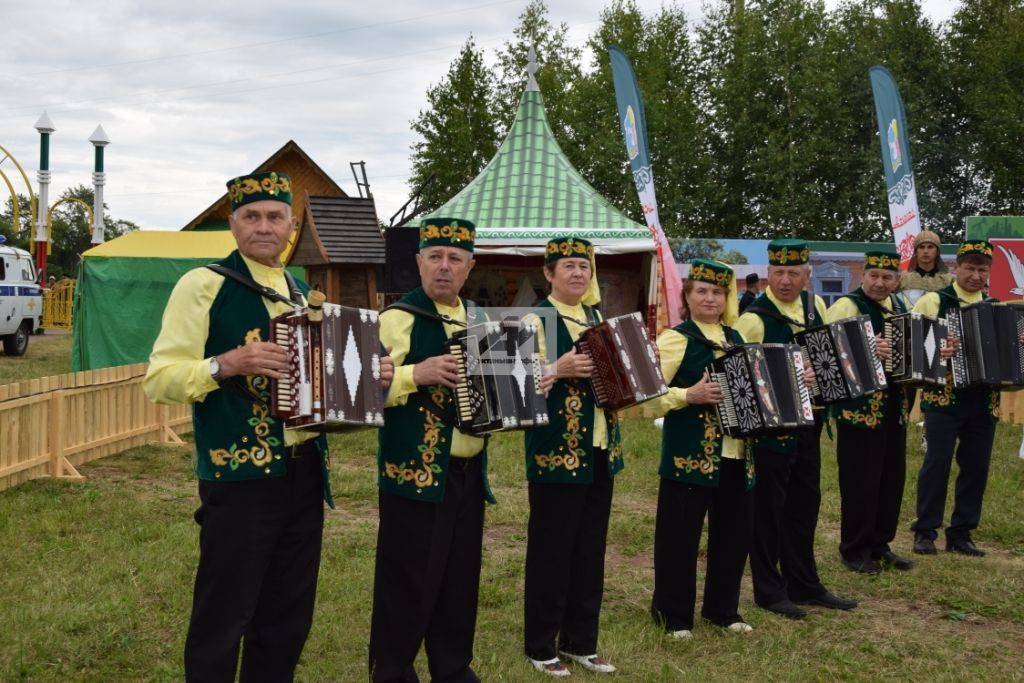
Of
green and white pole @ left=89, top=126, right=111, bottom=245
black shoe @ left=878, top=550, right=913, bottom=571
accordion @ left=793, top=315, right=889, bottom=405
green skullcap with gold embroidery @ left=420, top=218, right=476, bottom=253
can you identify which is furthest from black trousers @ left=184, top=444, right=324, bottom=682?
green and white pole @ left=89, top=126, right=111, bottom=245

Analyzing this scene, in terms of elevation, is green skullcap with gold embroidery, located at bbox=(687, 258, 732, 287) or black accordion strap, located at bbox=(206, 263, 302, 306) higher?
green skullcap with gold embroidery, located at bbox=(687, 258, 732, 287)

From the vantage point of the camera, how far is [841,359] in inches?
229

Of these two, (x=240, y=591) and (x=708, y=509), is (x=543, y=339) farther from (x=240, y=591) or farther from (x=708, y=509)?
(x=240, y=591)

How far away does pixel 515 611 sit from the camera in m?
5.62

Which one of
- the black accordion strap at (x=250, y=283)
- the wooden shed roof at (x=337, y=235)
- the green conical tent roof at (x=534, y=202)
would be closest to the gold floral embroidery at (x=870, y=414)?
the black accordion strap at (x=250, y=283)

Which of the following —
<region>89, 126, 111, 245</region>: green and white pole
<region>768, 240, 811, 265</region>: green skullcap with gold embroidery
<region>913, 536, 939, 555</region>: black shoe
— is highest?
<region>89, 126, 111, 245</region>: green and white pole

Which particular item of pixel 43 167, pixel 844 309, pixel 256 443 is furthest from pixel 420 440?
pixel 43 167

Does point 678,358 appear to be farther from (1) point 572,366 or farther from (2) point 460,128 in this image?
(2) point 460,128

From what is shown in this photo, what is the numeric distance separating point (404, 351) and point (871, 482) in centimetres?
375

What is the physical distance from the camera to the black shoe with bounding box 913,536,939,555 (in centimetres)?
714

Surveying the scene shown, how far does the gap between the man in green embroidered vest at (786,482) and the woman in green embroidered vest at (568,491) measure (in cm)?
122

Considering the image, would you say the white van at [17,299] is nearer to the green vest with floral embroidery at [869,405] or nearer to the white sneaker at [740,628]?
the green vest with floral embroidery at [869,405]

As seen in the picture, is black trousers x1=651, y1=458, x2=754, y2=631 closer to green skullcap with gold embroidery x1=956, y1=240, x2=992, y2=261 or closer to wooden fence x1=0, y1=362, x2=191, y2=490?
green skullcap with gold embroidery x1=956, y1=240, x2=992, y2=261

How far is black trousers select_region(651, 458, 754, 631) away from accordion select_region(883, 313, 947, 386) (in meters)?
1.72
